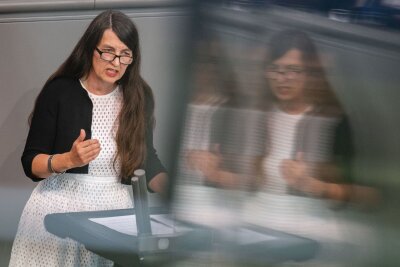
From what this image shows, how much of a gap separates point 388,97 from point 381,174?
0.10m

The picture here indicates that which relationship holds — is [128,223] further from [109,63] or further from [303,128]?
[303,128]

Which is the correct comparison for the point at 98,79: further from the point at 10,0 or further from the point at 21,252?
the point at 10,0

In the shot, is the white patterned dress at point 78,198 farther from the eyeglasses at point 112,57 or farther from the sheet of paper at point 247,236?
the sheet of paper at point 247,236

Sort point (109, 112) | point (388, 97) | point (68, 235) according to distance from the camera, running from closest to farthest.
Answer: point (388, 97) < point (68, 235) < point (109, 112)

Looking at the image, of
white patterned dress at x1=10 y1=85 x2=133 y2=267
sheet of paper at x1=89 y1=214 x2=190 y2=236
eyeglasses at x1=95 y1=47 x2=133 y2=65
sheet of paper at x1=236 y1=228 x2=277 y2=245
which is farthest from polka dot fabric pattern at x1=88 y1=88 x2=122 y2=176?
sheet of paper at x1=236 y1=228 x2=277 y2=245

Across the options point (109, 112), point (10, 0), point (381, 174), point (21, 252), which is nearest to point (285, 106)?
point (381, 174)

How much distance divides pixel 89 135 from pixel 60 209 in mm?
219

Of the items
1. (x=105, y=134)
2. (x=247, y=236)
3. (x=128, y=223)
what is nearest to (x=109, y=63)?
(x=105, y=134)

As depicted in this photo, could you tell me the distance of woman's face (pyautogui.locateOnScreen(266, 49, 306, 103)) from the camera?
1.47 metres

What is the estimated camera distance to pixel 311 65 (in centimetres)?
148

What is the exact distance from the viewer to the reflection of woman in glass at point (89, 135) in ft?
9.50

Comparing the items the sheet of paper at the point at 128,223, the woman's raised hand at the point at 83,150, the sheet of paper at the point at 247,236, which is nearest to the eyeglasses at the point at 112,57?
the woman's raised hand at the point at 83,150

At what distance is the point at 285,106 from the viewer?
4.91 ft

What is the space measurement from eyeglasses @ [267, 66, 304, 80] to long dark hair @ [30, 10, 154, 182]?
1367 mm
